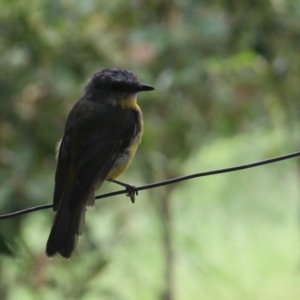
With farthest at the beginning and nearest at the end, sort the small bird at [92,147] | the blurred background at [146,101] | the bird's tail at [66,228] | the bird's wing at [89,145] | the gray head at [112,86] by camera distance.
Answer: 1. the blurred background at [146,101]
2. the gray head at [112,86]
3. the bird's wing at [89,145]
4. the small bird at [92,147]
5. the bird's tail at [66,228]

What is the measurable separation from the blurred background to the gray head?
74 centimetres

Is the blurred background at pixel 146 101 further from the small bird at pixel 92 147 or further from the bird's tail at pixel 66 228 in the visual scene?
the bird's tail at pixel 66 228

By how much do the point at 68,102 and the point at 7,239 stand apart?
3.59 metres

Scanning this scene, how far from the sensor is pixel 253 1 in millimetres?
5738

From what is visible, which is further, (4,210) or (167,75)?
(167,75)

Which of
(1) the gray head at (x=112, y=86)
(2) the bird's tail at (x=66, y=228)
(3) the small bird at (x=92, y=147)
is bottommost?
(2) the bird's tail at (x=66, y=228)

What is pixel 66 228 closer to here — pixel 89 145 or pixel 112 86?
pixel 89 145

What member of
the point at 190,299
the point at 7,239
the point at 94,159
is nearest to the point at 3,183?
the point at 94,159

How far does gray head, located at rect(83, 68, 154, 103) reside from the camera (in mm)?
4539

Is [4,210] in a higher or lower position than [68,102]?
lower

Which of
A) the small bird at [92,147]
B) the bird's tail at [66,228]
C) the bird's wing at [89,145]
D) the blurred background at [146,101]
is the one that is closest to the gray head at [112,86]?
the small bird at [92,147]

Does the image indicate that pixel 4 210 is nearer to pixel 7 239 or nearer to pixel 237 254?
pixel 7 239

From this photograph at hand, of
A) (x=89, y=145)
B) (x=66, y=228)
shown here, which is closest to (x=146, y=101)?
(x=89, y=145)

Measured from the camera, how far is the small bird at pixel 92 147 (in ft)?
12.5
